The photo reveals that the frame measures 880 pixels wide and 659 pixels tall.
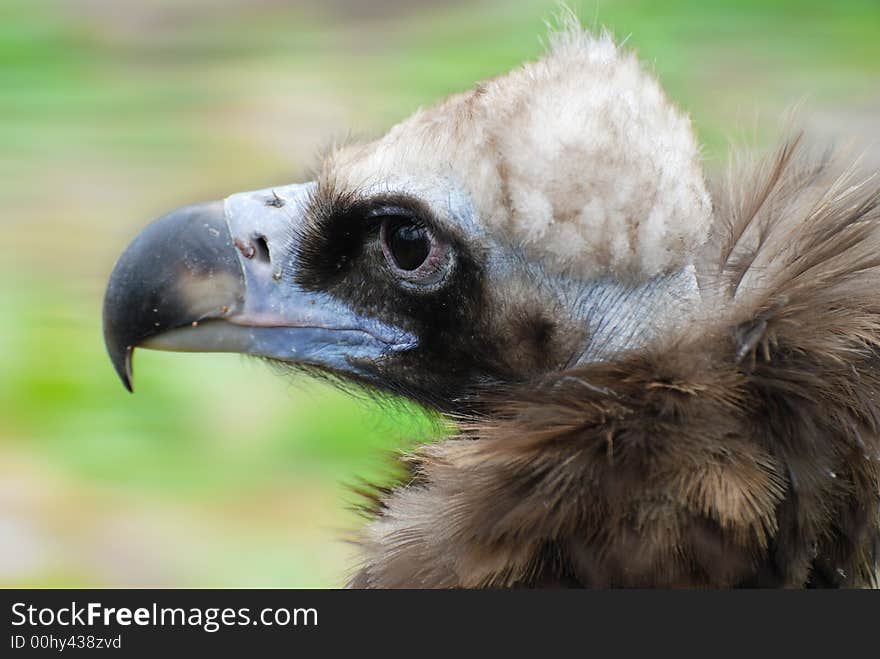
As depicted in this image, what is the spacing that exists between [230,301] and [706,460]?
35.6 inches


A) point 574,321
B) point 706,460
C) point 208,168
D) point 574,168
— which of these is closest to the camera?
point 706,460

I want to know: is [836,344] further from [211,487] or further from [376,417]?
[211,487]

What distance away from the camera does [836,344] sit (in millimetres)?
1997

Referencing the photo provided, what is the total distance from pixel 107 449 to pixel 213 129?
2969 millimetres

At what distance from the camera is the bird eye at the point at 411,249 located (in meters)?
2.31

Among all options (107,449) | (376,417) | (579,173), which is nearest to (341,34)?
(107,449)

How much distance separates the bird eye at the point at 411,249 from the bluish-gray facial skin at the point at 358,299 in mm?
10

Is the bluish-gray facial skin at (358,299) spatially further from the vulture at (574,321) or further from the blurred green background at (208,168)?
the blurred green background at (208,168)

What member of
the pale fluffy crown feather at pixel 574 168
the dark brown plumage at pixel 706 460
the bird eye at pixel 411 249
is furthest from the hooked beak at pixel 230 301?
the dark brown plumage at pixel 706 460

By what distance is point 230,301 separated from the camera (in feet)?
7.93

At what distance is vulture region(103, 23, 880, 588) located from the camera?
1971 mm

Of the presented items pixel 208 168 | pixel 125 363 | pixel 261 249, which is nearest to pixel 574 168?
pixel 261 249

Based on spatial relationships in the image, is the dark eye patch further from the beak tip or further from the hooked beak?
the beak tip

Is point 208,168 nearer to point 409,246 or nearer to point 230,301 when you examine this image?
point 230,301
